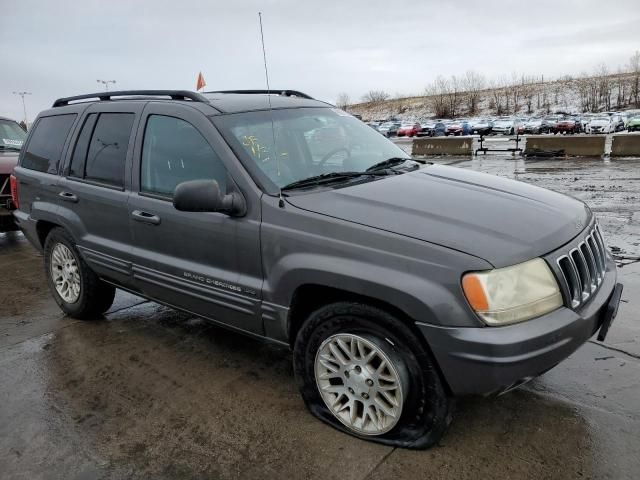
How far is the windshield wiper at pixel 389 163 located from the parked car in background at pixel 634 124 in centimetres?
3844

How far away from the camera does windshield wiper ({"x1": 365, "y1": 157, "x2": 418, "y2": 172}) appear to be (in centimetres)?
355

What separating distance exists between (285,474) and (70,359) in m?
2.15

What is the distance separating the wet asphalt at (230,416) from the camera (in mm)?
2646

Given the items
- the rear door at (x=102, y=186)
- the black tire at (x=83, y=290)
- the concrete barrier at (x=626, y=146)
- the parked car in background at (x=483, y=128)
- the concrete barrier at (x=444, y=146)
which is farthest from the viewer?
the parked car in background at (x=483, y=128)

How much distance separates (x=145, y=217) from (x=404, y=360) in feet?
6.50

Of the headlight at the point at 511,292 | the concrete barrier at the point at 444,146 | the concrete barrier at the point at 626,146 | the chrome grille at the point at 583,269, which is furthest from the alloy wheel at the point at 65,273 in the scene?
the concrete barrier at the point at 444,146

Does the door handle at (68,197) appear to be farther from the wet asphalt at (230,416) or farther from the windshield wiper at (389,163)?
the windshield wiper at (389,163)

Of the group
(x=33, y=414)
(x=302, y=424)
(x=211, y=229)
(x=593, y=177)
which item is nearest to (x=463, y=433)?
(x=302, y=424)

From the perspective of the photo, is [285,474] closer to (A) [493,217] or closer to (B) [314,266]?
(B) [314,266]

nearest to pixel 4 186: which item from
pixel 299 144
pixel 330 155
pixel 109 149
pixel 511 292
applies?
pixel 109 149

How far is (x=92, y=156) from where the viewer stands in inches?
163

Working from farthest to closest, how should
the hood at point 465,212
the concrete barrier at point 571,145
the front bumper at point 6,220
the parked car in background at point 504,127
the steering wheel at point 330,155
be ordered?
the parked car in background at point 504,127
the concrete barrier at point 571,145
the front bumper at point 6,220
the steering wheel at point 330,155
the hood at point 465,212

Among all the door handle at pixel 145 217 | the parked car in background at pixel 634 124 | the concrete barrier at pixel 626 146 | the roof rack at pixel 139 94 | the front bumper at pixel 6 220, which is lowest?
the parked car in background at pixel 634 124

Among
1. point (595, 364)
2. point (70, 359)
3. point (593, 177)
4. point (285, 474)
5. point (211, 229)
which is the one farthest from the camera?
point (593, 177)
